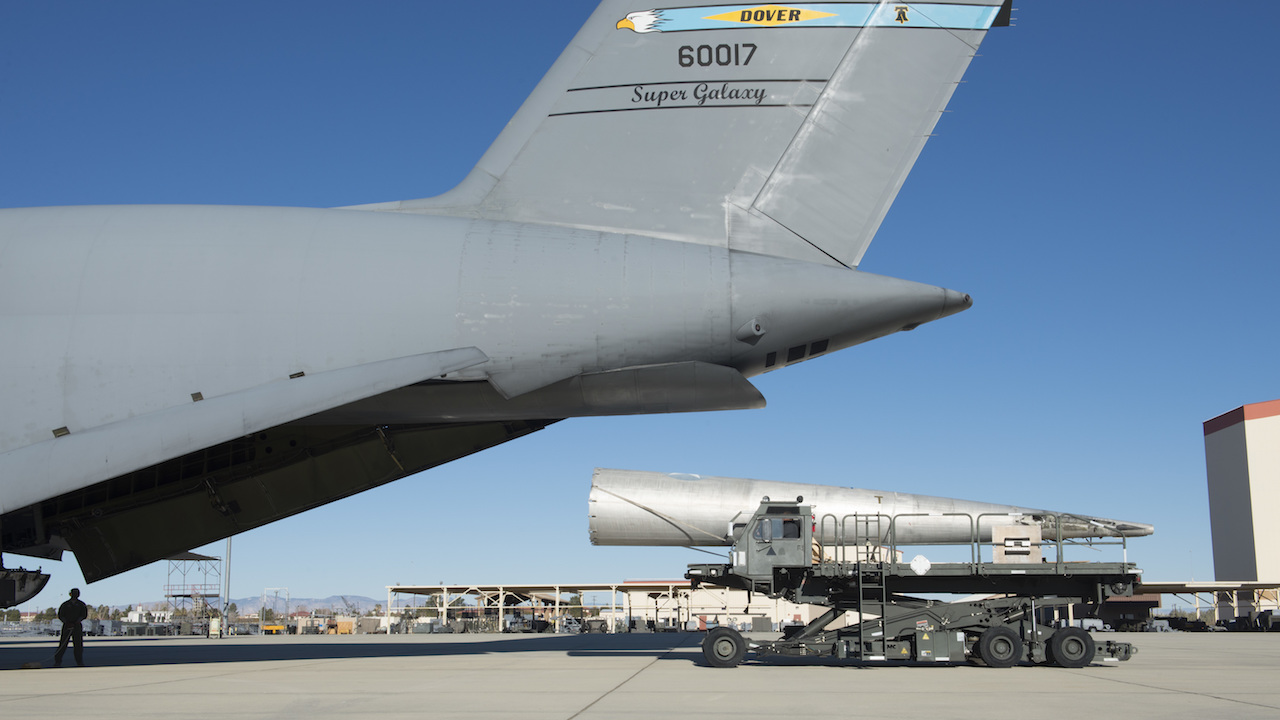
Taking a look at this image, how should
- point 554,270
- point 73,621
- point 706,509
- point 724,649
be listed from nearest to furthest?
point 554,270
point 724,649
point 73,621
point 706,509

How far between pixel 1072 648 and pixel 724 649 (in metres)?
4.00

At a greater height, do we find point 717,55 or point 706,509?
point 717,55

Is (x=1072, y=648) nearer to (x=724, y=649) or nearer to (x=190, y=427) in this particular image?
(x=724, y=649)

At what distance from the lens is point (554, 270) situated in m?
Result: 8.37

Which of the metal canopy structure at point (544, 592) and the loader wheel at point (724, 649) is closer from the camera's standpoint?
the loader wheel at point (724, 649)

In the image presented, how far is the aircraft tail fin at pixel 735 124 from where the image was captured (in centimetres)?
879

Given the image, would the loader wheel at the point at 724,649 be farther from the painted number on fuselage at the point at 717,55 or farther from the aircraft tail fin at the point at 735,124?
the painted number on fuselage at the point at 717,55

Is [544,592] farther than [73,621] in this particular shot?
Yes

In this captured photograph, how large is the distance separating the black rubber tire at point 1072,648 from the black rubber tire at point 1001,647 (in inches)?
16.7

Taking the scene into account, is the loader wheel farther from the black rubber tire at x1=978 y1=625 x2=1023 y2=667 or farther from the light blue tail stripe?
the light blue tail stripe

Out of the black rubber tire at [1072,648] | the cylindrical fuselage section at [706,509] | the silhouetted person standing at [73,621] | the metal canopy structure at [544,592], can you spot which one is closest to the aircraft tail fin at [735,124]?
the black rubber tire at [1072,648]

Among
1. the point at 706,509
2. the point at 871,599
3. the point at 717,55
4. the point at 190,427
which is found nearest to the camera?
the point at 190,427

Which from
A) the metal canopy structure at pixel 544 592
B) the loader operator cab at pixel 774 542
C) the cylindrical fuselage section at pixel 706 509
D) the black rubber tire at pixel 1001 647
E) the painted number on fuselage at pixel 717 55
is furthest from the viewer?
the metal canopy structure at pixel 544 592

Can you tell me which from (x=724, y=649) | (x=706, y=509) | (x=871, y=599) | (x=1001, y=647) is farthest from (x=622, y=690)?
(x=706, y=509)
